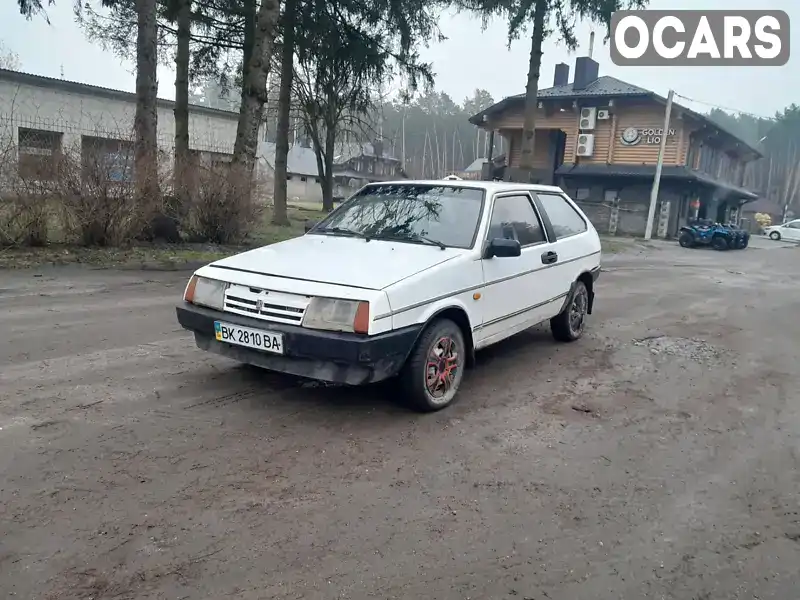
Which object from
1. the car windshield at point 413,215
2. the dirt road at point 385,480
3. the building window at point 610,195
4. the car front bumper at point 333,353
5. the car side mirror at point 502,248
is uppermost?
the building window at point 610,195

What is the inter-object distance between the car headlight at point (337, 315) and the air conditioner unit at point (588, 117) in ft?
110

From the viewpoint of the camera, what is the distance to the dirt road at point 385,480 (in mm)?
2676

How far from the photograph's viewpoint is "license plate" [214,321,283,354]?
405 cm

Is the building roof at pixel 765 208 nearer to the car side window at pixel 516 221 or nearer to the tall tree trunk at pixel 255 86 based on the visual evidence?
the tall tree trunk at pixel 255 86

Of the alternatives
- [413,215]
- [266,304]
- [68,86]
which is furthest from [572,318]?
[68,86]

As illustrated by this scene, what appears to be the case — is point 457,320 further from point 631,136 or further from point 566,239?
point 631,136

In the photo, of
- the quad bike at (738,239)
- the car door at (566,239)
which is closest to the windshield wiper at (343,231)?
the car door at (566,239)

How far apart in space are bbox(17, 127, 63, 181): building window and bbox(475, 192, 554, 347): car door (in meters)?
7.12

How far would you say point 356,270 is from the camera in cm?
426

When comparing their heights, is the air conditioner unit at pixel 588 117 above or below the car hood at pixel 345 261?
above

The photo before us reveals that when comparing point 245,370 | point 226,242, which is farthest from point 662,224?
point 245,370

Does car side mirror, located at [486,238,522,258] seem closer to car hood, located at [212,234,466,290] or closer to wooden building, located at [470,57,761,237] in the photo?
car hood, located at [212,234,466,290]

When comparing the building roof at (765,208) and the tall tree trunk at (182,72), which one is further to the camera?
the building roof at (765,208)

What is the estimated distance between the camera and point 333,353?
389 cm
